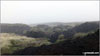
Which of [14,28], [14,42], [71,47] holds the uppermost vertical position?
[14,28]

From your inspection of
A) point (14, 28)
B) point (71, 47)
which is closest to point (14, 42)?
point (14, 28)

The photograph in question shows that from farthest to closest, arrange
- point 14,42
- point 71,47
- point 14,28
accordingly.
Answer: point 14,28
point 14,42
point 71,47

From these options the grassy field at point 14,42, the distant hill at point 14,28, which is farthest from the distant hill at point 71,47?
the distant hill at point 14,28

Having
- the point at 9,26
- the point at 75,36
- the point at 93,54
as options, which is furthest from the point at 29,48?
the point at 93,54

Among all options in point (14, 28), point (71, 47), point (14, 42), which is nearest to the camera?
point (71, 47)

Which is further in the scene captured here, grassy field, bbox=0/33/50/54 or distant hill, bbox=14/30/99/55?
grassy field, bbox=0/33/50/54

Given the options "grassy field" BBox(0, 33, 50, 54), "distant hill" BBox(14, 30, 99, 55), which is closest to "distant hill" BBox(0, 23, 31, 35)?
"grassy field" BBox(0, 33, 50, 54)

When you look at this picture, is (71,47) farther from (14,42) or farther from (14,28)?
(14,28)

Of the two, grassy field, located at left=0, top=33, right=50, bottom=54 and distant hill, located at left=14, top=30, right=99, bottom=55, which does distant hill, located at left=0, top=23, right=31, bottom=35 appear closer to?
grassy field, located at left=0, top=33, right=50, bottom=54
